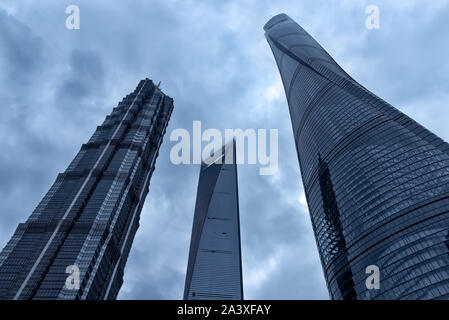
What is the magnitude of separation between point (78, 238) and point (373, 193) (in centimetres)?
11929

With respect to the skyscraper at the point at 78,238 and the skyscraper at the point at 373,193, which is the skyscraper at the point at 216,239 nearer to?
the skyscraper at the point at 373,193

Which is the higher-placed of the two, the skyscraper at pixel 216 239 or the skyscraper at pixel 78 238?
the skyscraper at pixel 78 238

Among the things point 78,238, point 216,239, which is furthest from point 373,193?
point 78,238

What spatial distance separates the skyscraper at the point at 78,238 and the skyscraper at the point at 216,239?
3072 inches

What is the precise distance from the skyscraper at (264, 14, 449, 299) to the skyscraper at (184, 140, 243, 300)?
130 ft

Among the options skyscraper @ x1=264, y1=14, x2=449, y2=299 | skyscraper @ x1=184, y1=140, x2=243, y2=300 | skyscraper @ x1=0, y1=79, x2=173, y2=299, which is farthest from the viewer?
skyscraper @ x1=0, y1=79, x2=173, y2=299

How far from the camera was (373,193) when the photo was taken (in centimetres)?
10606

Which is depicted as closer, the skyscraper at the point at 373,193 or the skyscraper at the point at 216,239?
the skyscraper at the point at 216,239

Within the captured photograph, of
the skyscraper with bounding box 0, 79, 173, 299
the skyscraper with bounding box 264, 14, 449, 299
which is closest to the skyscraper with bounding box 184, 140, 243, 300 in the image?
the skyscraper with bounding box 264, 14, 449, 299

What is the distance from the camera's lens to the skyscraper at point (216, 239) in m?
67.4

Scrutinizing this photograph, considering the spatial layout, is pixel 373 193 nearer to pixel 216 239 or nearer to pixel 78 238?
pixel 216 239

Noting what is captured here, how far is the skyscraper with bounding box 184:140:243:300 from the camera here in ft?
221

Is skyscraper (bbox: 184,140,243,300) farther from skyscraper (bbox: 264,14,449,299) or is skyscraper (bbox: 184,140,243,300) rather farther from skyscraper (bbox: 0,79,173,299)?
skyscraper (bbox: 0,79,173,299)

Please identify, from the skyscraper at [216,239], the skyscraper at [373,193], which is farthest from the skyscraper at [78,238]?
the skyscraper at [373,193]
